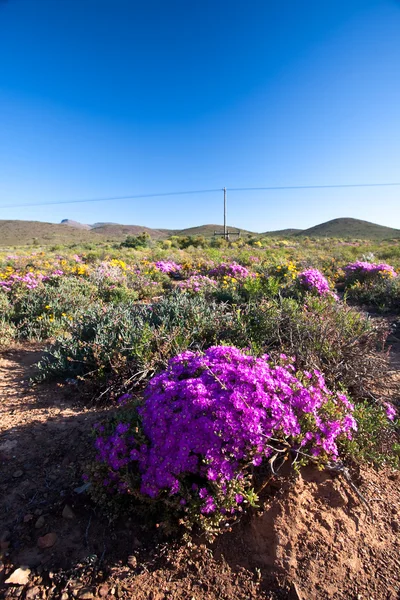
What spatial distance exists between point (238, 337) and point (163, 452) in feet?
7.31

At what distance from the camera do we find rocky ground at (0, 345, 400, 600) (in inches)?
64.7

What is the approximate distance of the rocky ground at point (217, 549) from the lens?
1.64 m

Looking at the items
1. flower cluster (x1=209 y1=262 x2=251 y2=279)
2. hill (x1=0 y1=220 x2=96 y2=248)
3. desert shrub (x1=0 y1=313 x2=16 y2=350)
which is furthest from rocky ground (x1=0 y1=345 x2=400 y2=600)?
hill (x1=0 y1=220 x2=96 y2=248)

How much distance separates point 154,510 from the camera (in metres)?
1.94

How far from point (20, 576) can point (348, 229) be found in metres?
73.2

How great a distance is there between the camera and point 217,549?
5.97 feet

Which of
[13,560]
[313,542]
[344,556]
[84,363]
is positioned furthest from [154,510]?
[84,363]

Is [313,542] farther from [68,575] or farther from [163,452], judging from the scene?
[68,575]

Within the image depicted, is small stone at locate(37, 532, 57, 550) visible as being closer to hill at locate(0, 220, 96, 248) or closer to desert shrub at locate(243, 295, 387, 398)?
desert shrub at locate(243, 295, 387, 398)

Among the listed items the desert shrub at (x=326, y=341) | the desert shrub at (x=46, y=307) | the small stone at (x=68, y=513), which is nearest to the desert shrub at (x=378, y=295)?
the desert shrub at (x=326, y=341)

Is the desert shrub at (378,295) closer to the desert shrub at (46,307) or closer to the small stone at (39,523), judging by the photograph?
the desert shrub at (46,307)

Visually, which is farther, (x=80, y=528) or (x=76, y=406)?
(x=76, y=406)

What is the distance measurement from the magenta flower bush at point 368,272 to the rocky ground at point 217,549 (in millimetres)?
7429

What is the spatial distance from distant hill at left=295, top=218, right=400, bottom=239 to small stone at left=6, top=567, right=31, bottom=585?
62.1 metres
